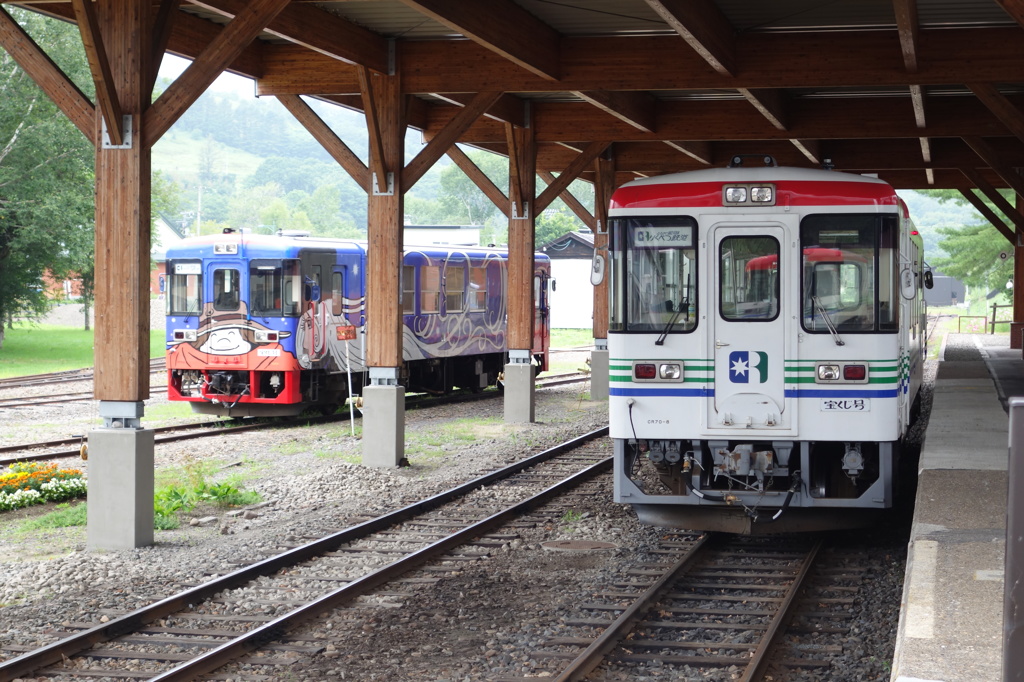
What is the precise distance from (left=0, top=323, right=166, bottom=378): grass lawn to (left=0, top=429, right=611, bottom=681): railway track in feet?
66.5

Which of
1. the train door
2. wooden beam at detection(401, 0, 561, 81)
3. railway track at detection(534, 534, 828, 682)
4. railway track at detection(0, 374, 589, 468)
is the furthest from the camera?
railway track at detection(0, 374, 589, 468)

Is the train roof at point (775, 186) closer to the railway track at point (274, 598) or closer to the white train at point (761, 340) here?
the white train at point (761, 340)

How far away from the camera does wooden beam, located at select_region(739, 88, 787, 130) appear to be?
1492cm

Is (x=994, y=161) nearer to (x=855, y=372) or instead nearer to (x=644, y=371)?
(x=855, y=372)

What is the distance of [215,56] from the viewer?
9.66 meters

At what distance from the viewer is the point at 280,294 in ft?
60.2

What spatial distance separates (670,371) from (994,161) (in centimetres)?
1198

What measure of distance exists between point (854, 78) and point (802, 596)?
670 centimetres

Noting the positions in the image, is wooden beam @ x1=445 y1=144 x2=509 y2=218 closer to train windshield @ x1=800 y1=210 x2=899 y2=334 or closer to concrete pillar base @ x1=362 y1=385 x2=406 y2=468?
concrete pillar base @ x1=362 y1=385 x2=406 y2=468

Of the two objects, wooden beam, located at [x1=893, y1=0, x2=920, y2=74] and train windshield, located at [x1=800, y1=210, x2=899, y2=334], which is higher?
wooden beam, located at [x1=893, y1=0, x2=920, y2=74]

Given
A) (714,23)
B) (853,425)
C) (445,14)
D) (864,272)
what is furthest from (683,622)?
(714,23)

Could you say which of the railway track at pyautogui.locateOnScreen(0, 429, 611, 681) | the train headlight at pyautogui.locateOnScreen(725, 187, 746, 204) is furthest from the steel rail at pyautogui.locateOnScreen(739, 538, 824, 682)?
the train headlight at pyautogui.locateOnScreen(725, 187, 746, 204)

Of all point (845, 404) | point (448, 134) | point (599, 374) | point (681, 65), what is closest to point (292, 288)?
point (448, 134)

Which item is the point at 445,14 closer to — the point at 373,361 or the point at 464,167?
the point at 373,361
